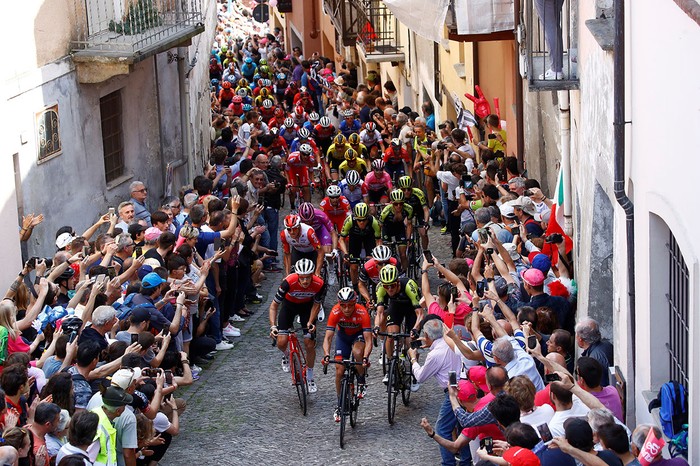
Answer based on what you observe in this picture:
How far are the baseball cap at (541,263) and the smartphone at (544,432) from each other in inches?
144

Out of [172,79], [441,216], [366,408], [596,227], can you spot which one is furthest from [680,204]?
[172,79]

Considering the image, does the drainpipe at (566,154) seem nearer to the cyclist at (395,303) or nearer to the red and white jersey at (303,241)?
the cyclist at (395,303)

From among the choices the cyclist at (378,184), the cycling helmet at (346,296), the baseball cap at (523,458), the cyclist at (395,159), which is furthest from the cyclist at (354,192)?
the baseball cap at (523,458)

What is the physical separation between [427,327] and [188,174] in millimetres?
14378

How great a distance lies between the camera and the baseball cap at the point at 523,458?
8.07 m

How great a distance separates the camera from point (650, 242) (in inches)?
352

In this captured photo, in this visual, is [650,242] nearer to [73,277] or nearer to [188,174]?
[73,277]

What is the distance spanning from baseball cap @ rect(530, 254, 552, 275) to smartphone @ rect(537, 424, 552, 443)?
3649 mm

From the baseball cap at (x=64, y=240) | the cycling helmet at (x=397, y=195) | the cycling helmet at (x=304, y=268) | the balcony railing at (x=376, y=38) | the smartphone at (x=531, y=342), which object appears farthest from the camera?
the balcony railing at (x=376, y=38)

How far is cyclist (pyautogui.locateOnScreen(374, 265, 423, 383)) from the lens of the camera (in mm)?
13719

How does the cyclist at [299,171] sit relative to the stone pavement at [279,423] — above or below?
above

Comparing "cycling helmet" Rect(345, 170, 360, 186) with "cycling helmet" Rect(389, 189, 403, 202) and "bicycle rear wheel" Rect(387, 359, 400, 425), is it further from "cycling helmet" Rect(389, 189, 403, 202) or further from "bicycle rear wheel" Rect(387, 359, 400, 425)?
"bicycle rear wheel" Rect(387, 359, 400, 425)

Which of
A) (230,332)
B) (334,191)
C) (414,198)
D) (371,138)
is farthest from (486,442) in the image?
(371,138)

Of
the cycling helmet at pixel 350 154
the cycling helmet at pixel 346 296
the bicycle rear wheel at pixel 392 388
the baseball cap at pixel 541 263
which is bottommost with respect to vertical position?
the bicycle rear wheel at pixel 392 388
